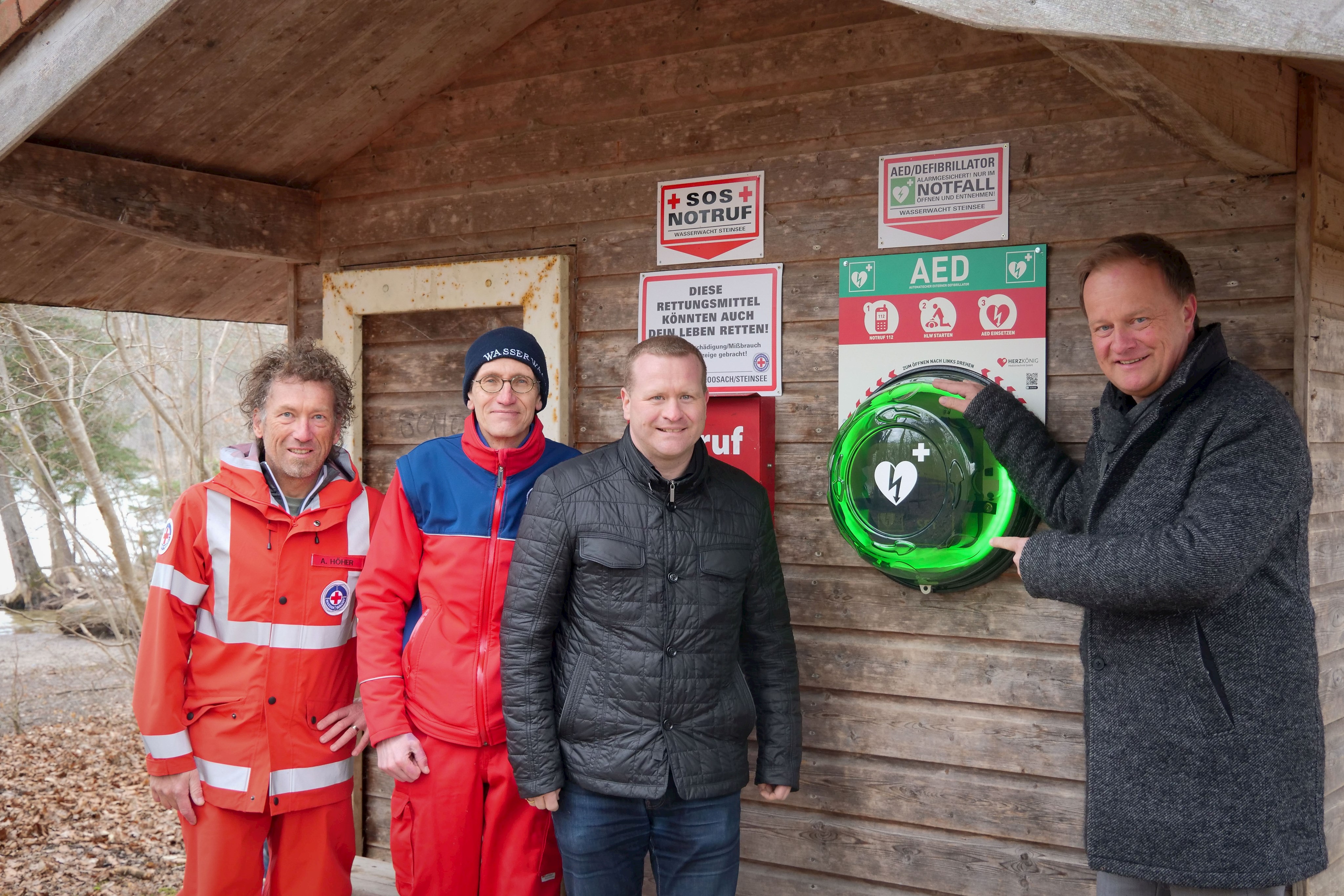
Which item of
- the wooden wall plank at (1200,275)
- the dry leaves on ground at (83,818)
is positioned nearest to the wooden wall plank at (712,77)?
the wooden wall plank at (1200,275)

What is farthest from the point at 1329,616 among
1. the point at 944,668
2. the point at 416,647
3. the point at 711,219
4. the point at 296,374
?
the point at 296,374

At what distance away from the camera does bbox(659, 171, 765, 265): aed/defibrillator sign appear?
10.8 ft

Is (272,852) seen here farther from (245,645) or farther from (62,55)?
(62,55)

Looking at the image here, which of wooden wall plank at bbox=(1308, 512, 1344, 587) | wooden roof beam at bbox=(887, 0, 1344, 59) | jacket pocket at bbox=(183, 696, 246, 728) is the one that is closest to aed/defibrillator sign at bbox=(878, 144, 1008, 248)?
wooden wall plank at bbox=(1308, 512, 1344, 587)

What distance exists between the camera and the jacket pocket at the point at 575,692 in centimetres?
241

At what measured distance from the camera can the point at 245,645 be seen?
2646mm

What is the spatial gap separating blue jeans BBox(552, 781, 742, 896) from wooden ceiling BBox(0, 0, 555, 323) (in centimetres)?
233

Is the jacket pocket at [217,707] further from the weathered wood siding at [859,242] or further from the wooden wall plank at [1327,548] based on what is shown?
the wooden wall plank at [1327,548]

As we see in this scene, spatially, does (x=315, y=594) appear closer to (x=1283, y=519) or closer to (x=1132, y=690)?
(x=1132, y=690)

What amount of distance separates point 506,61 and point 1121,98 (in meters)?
2.31

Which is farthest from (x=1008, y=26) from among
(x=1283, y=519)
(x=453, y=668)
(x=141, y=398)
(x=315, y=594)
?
(x=141, y=398)

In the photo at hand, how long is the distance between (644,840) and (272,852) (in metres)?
0.96

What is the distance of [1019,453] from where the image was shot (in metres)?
2.68

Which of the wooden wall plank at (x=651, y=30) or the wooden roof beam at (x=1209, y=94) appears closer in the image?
the wooden roof beam at (x=1209, y=94)
